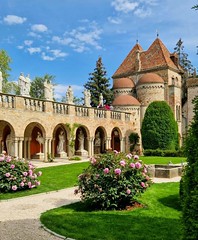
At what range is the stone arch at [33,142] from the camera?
81.3 ft

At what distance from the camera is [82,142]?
94.0 feet

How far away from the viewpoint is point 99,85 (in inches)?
2032

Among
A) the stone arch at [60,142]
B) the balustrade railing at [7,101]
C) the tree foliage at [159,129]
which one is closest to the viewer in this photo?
the balustrade railing at [7,101]

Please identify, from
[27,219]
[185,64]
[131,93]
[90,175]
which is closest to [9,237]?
[27,219]

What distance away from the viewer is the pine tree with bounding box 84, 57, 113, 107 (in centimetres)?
5072

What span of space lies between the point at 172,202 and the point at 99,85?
141ft

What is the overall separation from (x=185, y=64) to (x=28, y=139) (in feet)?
147

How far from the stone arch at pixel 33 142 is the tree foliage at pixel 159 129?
1193 centimetres

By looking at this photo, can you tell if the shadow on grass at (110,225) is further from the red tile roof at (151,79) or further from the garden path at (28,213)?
the red tile roof at (151,79)

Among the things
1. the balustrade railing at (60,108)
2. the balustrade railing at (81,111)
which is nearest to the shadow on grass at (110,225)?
the balustrade railing at (60,108)

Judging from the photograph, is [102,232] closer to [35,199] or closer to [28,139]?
[35,199]

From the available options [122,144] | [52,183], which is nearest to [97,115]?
[122,144]

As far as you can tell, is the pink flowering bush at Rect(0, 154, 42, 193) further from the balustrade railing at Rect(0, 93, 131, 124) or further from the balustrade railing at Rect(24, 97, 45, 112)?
the balustrade railing at Rect(24, 97, 45, 112)

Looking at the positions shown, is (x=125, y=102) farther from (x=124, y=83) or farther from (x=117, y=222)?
(x=117, y=222)
